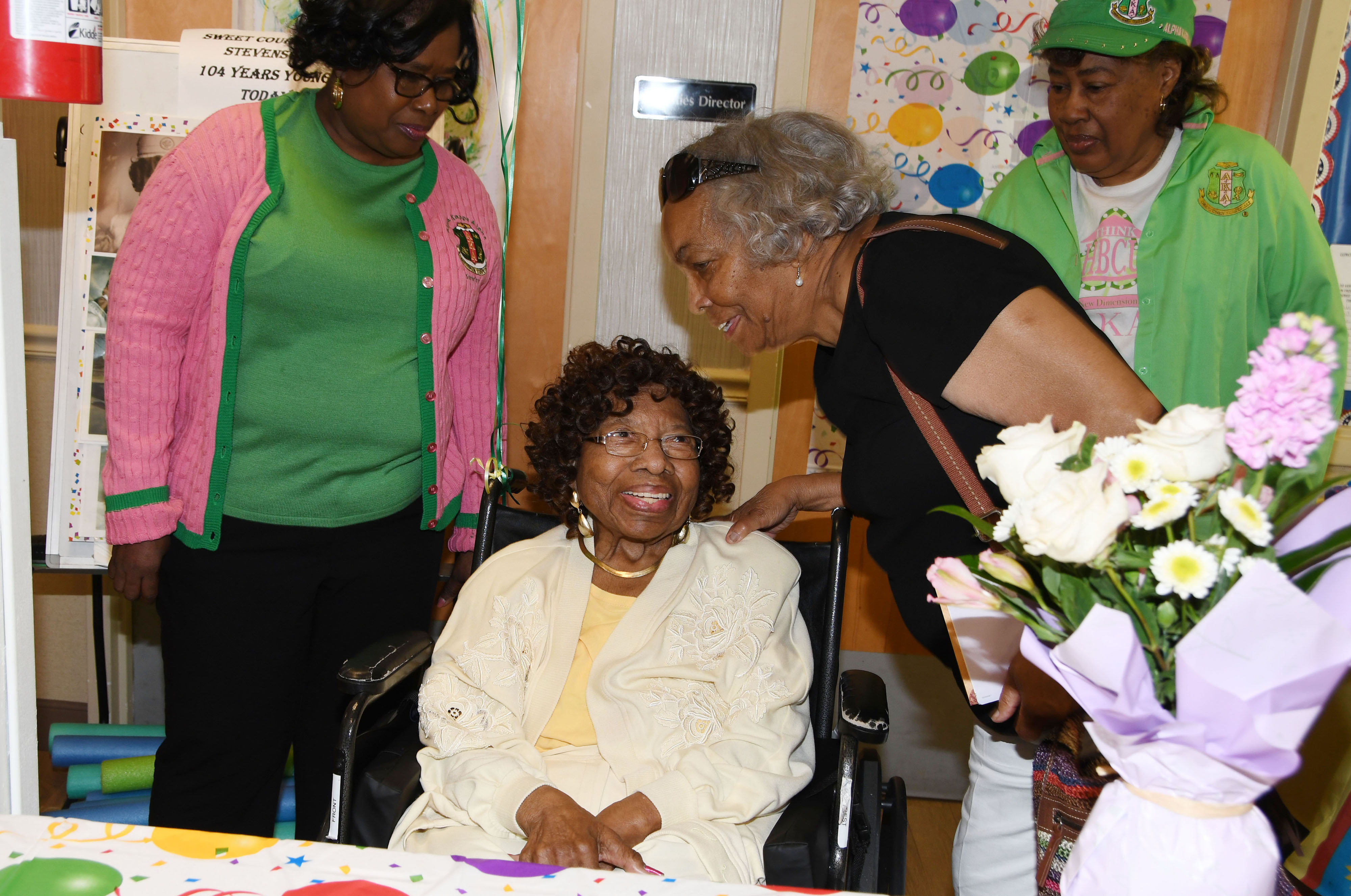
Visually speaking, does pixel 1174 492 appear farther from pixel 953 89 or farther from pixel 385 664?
pixel 953 89

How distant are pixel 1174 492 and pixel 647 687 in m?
1.17

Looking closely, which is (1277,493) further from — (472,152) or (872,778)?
(472,152)

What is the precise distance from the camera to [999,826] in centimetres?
158

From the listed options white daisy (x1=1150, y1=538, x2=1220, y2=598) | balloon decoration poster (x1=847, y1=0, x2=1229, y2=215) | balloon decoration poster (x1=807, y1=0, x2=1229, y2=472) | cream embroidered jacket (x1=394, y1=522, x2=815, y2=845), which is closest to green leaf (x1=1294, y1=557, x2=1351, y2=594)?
white daisy (x1=1150, y1=538, x2=1220, y2=598)

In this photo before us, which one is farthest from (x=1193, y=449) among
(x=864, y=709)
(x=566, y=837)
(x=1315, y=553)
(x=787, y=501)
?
(x=787, y=501)

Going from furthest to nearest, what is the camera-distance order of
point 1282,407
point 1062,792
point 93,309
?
point 93,309 → point 1062,792 → point 1282,407

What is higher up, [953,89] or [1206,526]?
[953,89]

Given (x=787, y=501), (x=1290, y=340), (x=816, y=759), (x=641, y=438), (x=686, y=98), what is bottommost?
(x=816, y=759)

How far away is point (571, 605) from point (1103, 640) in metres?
1.24

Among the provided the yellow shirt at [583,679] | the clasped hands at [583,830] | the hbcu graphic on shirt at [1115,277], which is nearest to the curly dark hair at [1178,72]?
the hbcu graphic on shirt at [1115,277]

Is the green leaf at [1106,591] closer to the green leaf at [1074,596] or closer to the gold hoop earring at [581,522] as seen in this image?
the green leaf at [1074,596]

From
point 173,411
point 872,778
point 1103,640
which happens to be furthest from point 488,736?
point 1103,640

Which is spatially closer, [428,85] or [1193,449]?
[1193,449]

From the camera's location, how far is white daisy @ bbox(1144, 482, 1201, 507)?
0.82 metres
